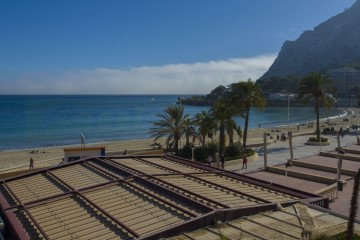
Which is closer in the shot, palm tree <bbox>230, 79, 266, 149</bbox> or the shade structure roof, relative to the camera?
the shade structure roof

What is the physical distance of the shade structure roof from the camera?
1080cm

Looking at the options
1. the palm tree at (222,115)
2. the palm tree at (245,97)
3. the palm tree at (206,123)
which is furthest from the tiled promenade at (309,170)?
the palm tree at (245,97)

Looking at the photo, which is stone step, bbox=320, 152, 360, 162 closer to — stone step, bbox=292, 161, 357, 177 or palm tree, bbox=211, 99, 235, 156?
stone step, bbox=292, 161, 357, 177

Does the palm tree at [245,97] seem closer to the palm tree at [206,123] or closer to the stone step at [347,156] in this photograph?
the palm tree at [206,123]

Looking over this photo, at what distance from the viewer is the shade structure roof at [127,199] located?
10.8 m

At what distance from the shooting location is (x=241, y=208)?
11.6m

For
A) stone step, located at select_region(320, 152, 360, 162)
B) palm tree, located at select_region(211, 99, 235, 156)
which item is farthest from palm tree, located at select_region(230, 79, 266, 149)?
stone step, located at select_region(320, 152, 360, 162)

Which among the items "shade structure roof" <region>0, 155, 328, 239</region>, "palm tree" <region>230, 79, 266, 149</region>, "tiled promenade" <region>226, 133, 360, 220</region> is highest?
"palm tree" <region>230, 79, 266, 149</region>

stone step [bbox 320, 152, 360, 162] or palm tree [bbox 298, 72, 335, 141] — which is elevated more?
palm tree [bbox 298, 72, 335, 141]

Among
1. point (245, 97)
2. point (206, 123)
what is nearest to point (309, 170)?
point (206, 123)

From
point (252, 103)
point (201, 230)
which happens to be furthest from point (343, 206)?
point (252, 103)

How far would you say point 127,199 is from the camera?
41.8 feet

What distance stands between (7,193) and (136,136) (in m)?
61.1

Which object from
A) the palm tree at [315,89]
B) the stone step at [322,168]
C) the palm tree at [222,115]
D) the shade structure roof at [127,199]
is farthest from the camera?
the palm tree at [315,89]
